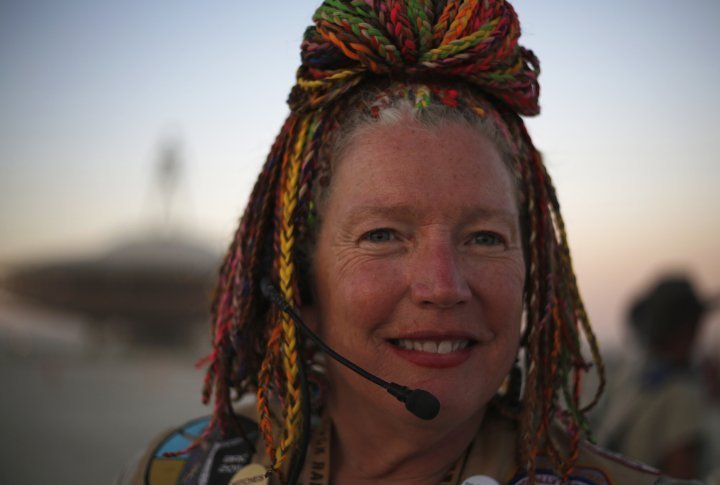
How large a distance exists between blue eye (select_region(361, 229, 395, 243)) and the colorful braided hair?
0.22 metres

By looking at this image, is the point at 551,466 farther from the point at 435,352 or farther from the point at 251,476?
the point at 251,476

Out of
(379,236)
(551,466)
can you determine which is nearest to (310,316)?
(379,236)

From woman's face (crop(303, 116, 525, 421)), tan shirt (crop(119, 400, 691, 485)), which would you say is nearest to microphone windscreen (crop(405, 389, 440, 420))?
woman's face (crop(303, 116, 525, 421))

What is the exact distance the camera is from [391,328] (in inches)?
63.3

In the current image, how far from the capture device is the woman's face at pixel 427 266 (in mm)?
1589

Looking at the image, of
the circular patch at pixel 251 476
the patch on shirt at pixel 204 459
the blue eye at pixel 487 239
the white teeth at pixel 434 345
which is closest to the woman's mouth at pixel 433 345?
the white teeth at pixel 434 345

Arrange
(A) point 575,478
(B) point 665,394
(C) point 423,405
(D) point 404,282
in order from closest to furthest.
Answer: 1. (C) point 423,405
2. (D) point 404,282
3. (A) point 575,478
4. (B) point 665,394

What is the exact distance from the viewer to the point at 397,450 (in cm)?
175

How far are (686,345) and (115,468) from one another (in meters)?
5.35

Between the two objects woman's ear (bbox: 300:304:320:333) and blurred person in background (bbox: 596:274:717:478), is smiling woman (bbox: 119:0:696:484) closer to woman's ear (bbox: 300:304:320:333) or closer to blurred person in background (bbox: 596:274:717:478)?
woman's ear (bbox: 300:304:320:333)

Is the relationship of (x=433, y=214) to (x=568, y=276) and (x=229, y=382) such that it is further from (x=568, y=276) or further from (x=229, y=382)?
(x=229, y=382)

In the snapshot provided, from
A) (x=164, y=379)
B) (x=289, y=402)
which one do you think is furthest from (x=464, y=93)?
(x=164, y=379)

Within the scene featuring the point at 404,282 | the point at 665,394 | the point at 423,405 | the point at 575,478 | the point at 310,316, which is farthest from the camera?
the point at 665,394

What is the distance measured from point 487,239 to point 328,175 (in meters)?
0.47
